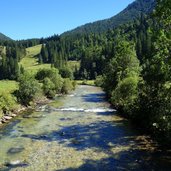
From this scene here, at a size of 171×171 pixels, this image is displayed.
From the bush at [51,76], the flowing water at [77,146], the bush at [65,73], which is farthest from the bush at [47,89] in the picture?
the bush at [65,73]

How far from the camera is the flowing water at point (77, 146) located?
1499 inches

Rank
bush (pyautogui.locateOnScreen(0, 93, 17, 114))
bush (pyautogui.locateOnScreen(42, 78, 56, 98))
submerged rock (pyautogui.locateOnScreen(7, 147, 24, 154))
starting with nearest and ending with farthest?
1. submerged rock (pyautogui.locateOnScreen(7, 147, 24, 154))
2. bush (pyautogui.locateOnScreen(0, 93, 17, 114))
3. bush (pyautogui.locateOnScreen(42, 78, 56, 98))

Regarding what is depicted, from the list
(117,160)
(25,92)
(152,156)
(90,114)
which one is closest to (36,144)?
(117,160)

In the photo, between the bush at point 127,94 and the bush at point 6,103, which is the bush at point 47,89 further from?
the bush at point 127,94

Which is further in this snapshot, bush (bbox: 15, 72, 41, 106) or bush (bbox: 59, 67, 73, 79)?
bush (bbox: 59, 67, 73, 79)

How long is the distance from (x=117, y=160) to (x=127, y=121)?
25.0 meters

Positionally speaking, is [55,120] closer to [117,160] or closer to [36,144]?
[36,144]

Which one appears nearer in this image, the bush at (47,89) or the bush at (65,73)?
the bush at (47,89)

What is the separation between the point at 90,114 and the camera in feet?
244

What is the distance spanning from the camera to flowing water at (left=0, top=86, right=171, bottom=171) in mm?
38062

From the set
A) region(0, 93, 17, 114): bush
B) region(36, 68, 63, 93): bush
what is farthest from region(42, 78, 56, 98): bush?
region(0, 93, 17, 114): bush

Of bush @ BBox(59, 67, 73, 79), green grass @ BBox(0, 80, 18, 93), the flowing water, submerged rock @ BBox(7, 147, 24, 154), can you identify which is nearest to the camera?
the flowing water

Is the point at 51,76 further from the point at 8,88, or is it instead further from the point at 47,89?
the point at 8,88

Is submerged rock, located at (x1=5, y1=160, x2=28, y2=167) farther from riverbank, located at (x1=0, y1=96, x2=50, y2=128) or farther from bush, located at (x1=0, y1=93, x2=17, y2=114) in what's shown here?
bush, located at (x1=0, y1=93, x2=17, y2=114)
